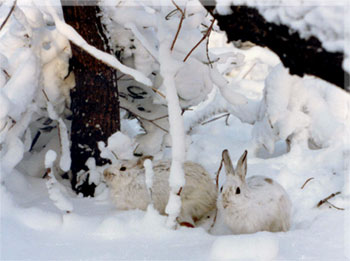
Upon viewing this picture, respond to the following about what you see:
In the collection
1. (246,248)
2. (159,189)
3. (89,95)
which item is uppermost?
(89,95)

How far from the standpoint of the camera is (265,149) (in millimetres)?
3982

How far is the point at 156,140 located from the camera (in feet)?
12.3

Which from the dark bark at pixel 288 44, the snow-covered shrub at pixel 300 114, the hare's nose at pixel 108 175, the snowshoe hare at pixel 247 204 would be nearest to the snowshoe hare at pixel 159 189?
the hare's nose at pixel 108 175

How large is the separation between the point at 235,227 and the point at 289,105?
4.66ft

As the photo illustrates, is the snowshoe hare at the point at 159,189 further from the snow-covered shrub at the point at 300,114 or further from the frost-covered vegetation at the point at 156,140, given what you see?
the snow-covered shrub at the point at 300,114

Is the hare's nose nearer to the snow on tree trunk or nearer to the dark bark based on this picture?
the snow on tree trunk

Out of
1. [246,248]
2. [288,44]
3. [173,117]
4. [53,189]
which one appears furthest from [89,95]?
[288,44]

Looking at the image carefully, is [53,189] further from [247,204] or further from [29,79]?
[247,204]

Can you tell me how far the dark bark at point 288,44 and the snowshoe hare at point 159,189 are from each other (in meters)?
1.41

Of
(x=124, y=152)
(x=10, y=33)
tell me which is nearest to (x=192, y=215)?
(x=124, y=152)

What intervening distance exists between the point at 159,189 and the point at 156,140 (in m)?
0.87

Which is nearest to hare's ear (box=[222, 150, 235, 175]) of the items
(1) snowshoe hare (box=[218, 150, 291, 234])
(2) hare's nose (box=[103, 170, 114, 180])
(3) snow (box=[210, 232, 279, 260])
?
(1) snowshoe hare (box=[218, 150, 291, 234])

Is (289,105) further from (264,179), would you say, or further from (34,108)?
(34,108)

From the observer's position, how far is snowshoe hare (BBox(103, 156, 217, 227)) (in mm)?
2920
